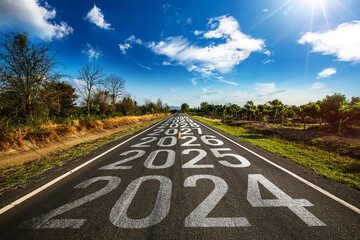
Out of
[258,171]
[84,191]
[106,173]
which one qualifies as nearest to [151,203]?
[84,191]

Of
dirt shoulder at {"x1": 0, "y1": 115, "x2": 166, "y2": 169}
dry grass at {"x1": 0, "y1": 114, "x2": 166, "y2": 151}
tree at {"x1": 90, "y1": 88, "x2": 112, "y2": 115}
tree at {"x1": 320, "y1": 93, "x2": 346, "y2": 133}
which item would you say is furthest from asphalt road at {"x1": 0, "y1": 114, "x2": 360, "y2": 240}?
tree at {"x1": 90, "y1": 88, "x2": 112, "y2": 115}

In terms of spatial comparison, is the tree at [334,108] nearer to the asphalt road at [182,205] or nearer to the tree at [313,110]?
the tree at [313,110]

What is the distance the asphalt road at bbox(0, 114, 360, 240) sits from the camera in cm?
182

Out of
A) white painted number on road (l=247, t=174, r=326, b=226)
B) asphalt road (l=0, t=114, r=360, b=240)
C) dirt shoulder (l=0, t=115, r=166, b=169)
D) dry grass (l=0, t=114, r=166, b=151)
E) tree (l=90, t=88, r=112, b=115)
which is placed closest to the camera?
asphalt road (l=0, t=114, r=360, b=240)

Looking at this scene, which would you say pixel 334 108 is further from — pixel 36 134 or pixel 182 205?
pixel 36 134

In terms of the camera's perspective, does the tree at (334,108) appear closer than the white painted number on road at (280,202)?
No

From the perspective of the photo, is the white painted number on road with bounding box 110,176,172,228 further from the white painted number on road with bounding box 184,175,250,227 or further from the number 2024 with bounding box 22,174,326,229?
the white painted number on road with bounding box 184,175,250,227

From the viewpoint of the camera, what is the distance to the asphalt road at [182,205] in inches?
71.5

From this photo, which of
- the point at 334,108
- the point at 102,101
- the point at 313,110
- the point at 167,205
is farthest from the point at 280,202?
the point at 102,101

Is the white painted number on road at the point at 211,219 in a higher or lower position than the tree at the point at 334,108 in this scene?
lower

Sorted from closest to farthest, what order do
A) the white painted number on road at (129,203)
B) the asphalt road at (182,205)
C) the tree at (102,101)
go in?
the asphalt road at (182,205)
the white painted number on road at (129,203)
the tree at (102,101)

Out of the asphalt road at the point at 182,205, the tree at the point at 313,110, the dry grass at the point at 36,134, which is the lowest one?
the asphalt road at the point at 182,205

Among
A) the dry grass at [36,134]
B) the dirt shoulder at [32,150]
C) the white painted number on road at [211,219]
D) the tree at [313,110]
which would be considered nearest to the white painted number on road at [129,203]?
the white painted number on road at [211,219]

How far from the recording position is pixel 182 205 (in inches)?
91.9
